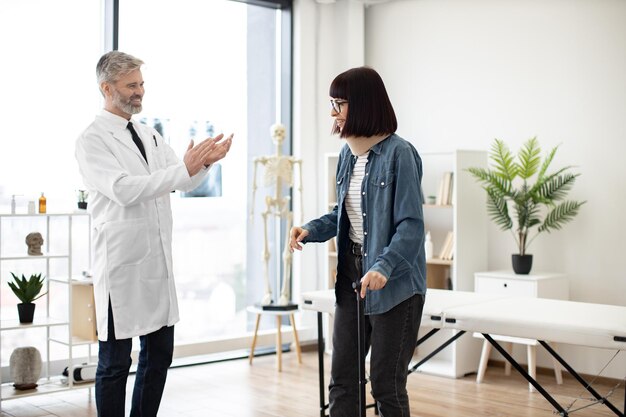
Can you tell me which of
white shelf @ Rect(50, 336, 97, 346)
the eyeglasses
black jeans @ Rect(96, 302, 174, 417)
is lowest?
white shelf @ Rect(50, 336, 97, 346)

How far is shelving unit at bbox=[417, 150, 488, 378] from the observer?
16.4 feet

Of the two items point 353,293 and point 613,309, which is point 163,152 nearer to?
point 353,293

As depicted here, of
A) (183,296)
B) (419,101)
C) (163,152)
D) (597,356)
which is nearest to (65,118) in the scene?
(183,296)

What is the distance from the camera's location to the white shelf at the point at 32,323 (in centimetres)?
412

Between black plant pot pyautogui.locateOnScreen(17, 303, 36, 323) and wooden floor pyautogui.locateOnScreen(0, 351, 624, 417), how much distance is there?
0.46 meters

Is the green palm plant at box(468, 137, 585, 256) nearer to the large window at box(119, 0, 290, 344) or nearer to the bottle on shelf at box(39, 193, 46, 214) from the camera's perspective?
the large window at box(119, 0, 290, 344)

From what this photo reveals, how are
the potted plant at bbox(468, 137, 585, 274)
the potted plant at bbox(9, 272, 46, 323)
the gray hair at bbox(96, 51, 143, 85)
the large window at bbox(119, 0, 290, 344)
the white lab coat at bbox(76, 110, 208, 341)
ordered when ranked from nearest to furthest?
the white lab coat at bbox(76, 110, 208, 341), the gray hair at bbox(96, 51, 143, 85), the potted plant at bbox(9, 272, 46, 323), the potted plant at bbox(468, 137, 585, 274), the large window at bbox(119, 0, 290, 344)

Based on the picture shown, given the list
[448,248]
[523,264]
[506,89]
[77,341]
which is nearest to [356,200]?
[77,341]

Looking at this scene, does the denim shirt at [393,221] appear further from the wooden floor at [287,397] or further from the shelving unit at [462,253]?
the shelving unit at [462,253]

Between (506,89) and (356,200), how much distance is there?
2984mm

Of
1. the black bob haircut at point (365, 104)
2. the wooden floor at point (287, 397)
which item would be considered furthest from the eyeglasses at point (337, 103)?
the wooden floor at point (287, 397)

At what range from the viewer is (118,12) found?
16.4 feet

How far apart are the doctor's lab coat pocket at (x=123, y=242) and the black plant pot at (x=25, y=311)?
1.51 m

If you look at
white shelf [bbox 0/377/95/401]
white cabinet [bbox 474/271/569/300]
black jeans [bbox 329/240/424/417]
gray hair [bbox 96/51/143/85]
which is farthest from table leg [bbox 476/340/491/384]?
gray hair [bbox 96/51/143/85]
